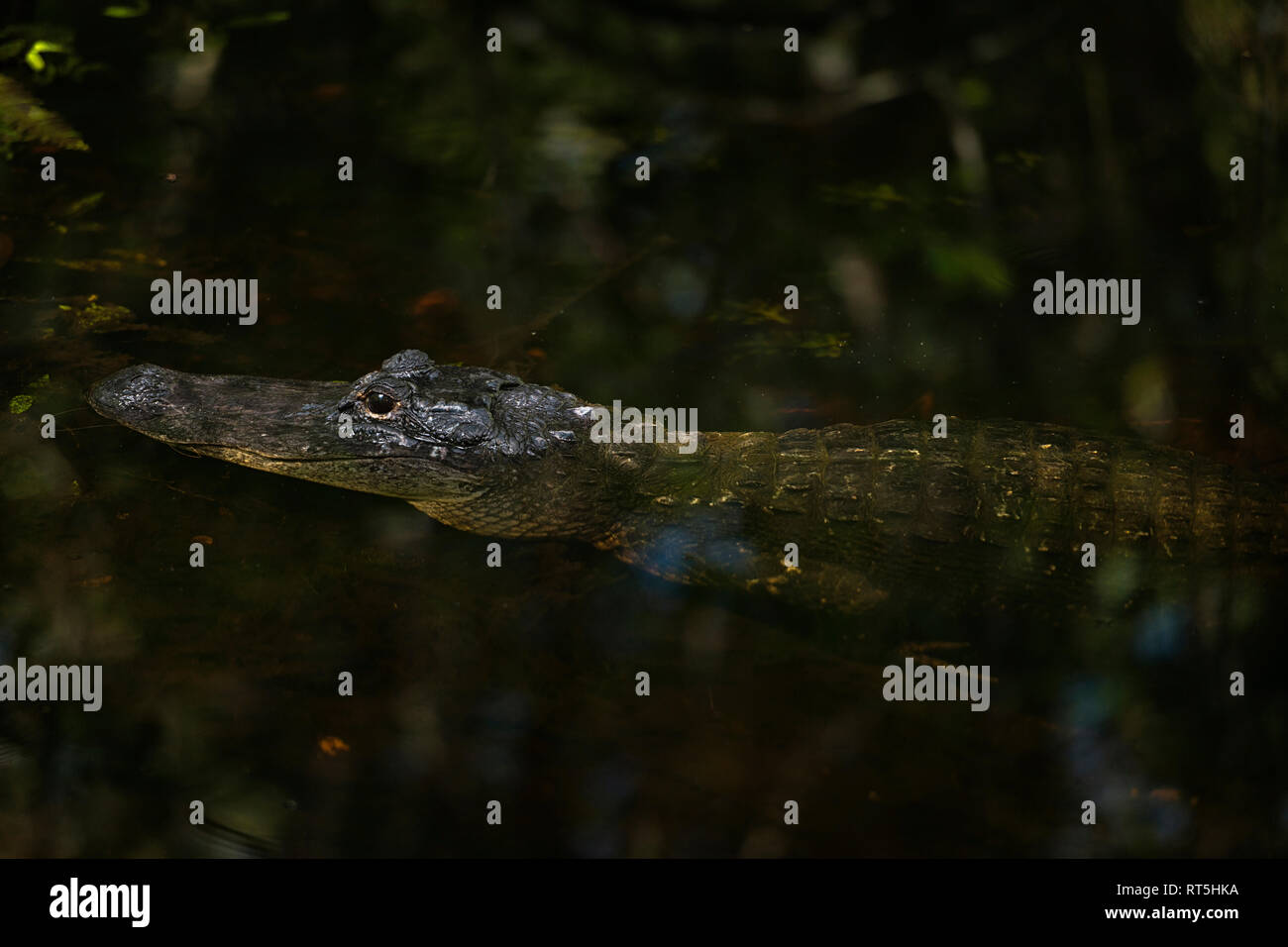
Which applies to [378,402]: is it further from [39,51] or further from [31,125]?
[39,51]

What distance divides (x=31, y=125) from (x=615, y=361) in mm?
3588

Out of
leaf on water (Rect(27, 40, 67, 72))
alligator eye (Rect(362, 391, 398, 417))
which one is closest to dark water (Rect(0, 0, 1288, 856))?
leaf on water (Rect(27, 40, 67, 72))

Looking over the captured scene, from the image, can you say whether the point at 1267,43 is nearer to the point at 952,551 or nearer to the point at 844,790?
the point at 952,551

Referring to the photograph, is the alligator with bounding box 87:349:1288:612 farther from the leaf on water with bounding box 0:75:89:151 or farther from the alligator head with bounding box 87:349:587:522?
the leaf on water with bounding box 0:75:89:151

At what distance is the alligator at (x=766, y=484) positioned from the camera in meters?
4.25

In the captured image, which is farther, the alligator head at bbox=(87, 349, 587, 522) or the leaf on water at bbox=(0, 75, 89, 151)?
the leaf on water at bbox=(0, 75, 89, 151)

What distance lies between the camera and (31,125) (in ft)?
18.5

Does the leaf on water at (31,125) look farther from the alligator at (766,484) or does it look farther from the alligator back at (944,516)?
the alligator back at (944,516)

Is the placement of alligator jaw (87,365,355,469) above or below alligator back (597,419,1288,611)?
above

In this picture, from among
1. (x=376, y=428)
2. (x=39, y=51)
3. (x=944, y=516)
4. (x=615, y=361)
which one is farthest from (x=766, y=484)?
(x=39, y=51)

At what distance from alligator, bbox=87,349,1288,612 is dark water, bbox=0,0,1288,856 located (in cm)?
15

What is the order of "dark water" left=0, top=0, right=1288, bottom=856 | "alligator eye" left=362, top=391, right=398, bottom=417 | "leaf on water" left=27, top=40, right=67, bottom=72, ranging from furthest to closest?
"leaf on water" left=27, top=40, right=67, bottom=72
"alligator eye" left=362, top=391, right=398, bottom=417
"dark water" left=0, top=0, right=1288, bottom=856

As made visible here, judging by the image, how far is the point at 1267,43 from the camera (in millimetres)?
5746

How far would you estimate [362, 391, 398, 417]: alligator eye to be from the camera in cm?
441
